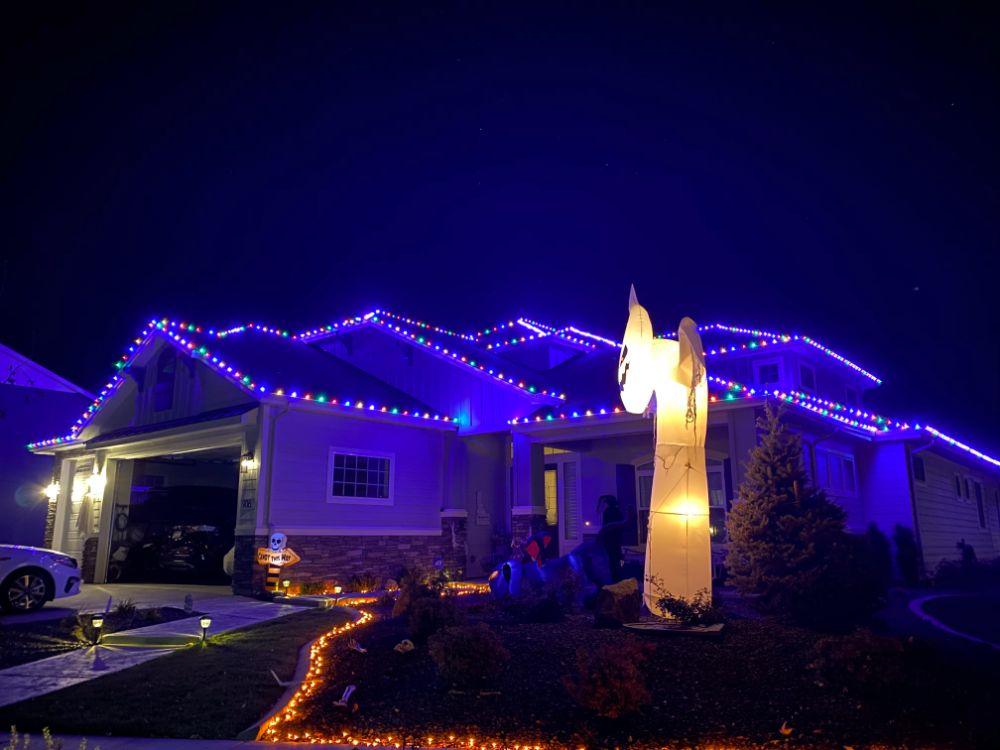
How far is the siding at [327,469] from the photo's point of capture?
13.4 meters

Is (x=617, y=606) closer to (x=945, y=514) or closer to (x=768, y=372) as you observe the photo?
(x=768, y=372)

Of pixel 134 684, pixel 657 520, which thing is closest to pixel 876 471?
pixel 657 520

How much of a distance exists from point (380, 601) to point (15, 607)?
5447 millimetres

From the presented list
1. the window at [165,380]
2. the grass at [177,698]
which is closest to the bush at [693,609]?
the grass at [177,698]

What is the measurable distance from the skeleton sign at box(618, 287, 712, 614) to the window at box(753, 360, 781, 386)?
10422 millimetres

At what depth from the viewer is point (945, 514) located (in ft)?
59.6

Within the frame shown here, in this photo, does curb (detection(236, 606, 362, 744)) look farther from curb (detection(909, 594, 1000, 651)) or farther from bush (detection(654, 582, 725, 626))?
curb (detection(909, 594, 1000, 651))

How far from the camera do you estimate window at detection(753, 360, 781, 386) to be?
59.7 ft

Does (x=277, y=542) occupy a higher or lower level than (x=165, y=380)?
lower

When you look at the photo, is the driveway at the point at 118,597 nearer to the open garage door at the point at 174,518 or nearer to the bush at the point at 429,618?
the open garage door at the point at 174,518

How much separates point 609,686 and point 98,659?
5.92 metres

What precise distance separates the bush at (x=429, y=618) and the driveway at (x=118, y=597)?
559cm

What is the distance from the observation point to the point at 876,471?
660 inches

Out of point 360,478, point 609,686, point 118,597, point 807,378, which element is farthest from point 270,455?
point 807,378
